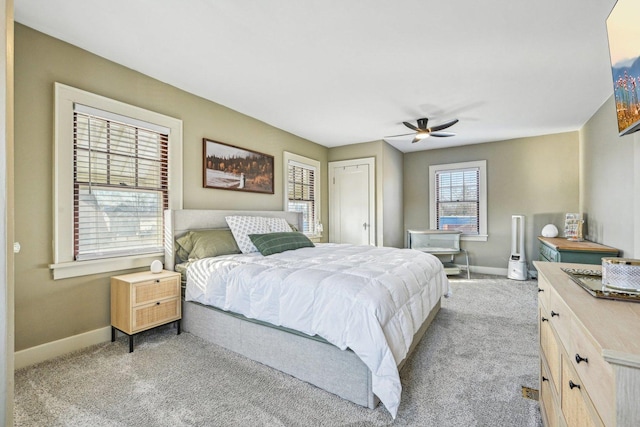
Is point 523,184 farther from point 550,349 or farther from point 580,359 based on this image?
point 580,359

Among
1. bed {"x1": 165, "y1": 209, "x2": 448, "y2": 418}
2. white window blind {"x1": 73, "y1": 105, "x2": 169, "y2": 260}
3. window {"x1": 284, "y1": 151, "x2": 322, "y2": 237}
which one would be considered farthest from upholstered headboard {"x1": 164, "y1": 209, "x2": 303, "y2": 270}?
window {"x1": 284, "y1": 151, "x2": 322, "y2": 237}

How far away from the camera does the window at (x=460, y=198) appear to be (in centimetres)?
566

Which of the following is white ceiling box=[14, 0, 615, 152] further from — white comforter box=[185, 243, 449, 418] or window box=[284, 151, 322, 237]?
white comforter box=[185, 243, 449, 418]

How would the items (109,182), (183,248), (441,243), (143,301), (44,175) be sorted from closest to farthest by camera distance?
(44,175)
(143,301)
(109,182)
(183,248)
(441,243)

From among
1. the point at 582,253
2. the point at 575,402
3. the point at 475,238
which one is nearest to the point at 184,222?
the point at 575,402

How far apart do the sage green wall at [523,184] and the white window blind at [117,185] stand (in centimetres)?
525

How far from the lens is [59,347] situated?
2.33 metres

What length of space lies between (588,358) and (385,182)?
4.72m

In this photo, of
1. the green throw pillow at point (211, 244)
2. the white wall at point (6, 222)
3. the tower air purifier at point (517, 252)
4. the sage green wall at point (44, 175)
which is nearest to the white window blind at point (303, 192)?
the green throw pillow at point (211, 244)

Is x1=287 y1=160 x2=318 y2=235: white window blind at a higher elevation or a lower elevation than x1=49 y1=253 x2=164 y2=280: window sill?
higher

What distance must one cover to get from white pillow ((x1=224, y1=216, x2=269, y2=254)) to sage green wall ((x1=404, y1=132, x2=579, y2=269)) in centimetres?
426

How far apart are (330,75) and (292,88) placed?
52cm

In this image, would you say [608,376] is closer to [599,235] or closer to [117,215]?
[117,215]

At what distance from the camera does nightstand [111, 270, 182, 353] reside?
2.41 metres
